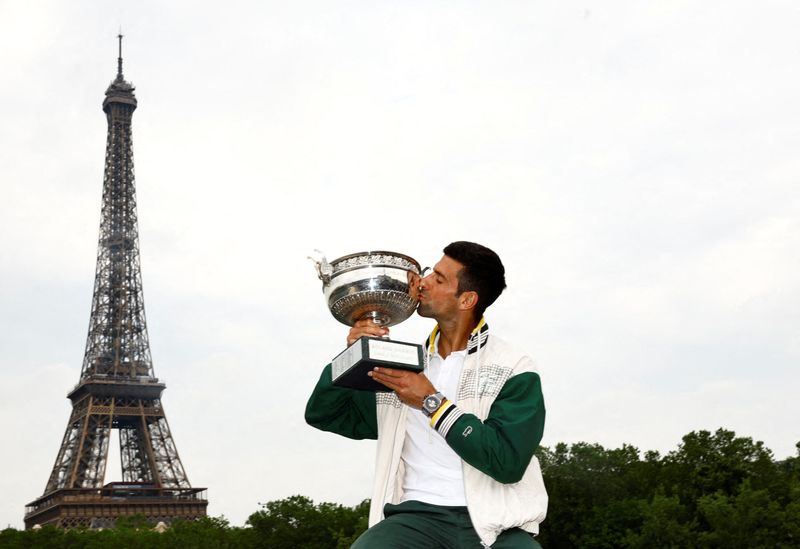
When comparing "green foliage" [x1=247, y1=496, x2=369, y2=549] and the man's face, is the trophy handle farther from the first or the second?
"green foliage" [x1=247, y1=496, x2=369, y2=549]

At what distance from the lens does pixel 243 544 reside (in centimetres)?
5419

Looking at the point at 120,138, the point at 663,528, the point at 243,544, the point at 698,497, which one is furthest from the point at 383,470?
the point at 120,138

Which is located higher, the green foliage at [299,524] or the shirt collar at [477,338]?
the green foliage at [299,524]

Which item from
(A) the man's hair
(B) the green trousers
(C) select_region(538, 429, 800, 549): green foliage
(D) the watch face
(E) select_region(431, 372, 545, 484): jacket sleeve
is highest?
(C) select_region(538, 429, 800, 549): green foliage

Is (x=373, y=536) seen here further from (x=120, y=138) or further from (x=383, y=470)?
(x=120, y=138)

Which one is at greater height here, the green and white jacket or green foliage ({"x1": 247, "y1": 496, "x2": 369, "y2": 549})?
green foliage ({"x1": 247, "y1": 496, "x2": 369, "y2": 549})

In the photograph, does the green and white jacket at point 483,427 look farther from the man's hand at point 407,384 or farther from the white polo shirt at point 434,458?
the man's hand at point 407,384

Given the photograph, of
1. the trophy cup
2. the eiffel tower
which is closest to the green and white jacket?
the trophy cup

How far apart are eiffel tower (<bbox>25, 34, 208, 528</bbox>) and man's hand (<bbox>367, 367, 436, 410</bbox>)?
2626 inches

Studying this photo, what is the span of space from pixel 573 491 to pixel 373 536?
43.1 metres

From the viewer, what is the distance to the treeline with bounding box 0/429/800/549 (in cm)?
3747

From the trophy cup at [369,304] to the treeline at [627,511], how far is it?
109 feet

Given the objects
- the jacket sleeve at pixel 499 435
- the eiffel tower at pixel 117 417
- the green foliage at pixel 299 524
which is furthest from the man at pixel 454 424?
the eiffel tower at pixel 117 417

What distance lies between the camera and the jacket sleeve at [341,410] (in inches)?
235
